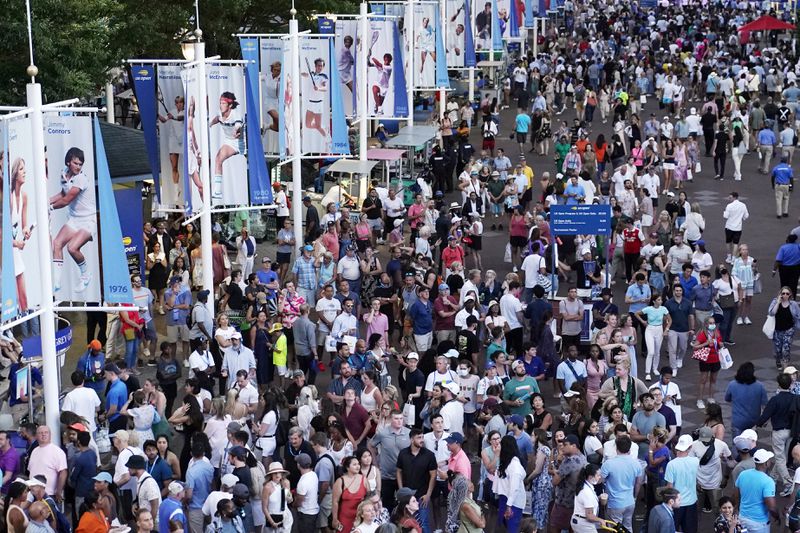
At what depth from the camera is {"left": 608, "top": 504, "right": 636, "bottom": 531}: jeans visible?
1686 cm

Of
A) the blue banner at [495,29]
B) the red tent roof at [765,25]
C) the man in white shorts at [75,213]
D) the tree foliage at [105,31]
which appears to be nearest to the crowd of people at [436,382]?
the man in white shorts at [75,213]

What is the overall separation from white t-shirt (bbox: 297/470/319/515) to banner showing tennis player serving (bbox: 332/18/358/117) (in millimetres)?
16431

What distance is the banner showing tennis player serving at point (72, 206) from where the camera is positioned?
18.1 m

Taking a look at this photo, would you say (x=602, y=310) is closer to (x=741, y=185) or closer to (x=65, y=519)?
(x=65, y=519)

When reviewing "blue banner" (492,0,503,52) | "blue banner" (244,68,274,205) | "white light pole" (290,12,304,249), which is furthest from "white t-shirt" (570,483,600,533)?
"blue banner" (492,0,503,52)

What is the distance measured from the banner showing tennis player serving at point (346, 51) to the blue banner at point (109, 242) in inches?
547

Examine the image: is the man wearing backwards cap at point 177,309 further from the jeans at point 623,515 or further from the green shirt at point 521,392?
the jeans at point 623,515

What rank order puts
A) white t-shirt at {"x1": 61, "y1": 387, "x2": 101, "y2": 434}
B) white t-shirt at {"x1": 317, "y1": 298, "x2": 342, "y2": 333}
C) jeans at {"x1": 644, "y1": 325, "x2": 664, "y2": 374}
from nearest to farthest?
white t-shirt at {"x1": 61, "y1": 387, "x2": 101, "y2": 434}, jeans at {"x1": 644, "y1": 325, "x2": 664, "y2": 374}, white t-shirt at {"x1": 317, "y1": 298, "x2": 342, "y2": 333}

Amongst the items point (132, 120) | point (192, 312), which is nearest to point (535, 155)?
point (132, 120)

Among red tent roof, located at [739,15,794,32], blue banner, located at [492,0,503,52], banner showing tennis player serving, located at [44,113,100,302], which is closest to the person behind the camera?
banner showing tennis player serving, located at [44,113,100,302]

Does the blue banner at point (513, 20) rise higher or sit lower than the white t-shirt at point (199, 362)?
higher

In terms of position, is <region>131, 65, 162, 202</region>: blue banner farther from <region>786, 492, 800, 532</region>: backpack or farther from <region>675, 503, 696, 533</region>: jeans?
<region>786, 492, 800, 532</region>: backpack

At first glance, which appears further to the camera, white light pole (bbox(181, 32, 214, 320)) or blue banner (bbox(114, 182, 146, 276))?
blue banner (bbox(114, 182, 146, 276))

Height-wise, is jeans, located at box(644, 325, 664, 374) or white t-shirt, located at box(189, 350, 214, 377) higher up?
white t-shirt, located at box(189, 350, 214, 377)
